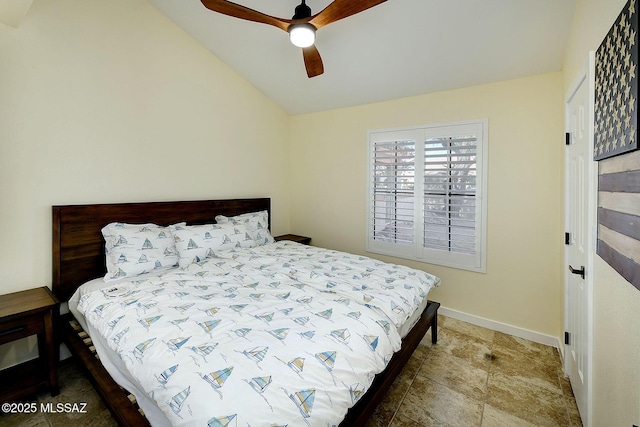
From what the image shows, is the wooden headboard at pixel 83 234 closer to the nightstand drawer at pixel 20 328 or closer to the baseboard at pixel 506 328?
the nightstand drawer at pixel 20 328

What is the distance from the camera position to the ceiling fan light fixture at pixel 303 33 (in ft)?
6.39

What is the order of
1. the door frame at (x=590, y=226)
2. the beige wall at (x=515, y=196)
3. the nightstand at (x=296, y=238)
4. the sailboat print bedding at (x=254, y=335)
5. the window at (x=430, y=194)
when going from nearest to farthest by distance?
the sailboat print bedding at (x=254, y=335) → the door frame at (x=590, y=226) → the beige wall at (x=515, y=196) → the window at (x=430, y=194) → the nightstand at (x=296, y=238)

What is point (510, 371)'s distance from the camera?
2232mm

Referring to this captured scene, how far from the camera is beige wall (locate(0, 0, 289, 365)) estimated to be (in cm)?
205

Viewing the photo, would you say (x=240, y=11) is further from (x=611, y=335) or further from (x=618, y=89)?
(x=611, y=335)

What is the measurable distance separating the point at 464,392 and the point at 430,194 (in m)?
1.87

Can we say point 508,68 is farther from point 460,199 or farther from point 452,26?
point 460,199

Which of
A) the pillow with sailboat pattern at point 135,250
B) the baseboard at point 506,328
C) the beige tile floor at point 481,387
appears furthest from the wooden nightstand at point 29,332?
the baseboard at point 506,328

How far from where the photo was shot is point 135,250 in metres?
2.36

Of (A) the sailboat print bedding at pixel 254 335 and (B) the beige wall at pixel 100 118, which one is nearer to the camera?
(A) the sailboat print bedding at pixel 254 335

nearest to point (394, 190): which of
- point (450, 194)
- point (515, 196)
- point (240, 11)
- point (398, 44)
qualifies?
point (450, 194)

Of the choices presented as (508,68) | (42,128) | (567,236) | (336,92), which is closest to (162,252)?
(42,128)

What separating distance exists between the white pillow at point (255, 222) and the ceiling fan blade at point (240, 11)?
1.97 metres

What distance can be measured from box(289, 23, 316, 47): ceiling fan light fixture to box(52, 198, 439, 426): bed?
1731mm
